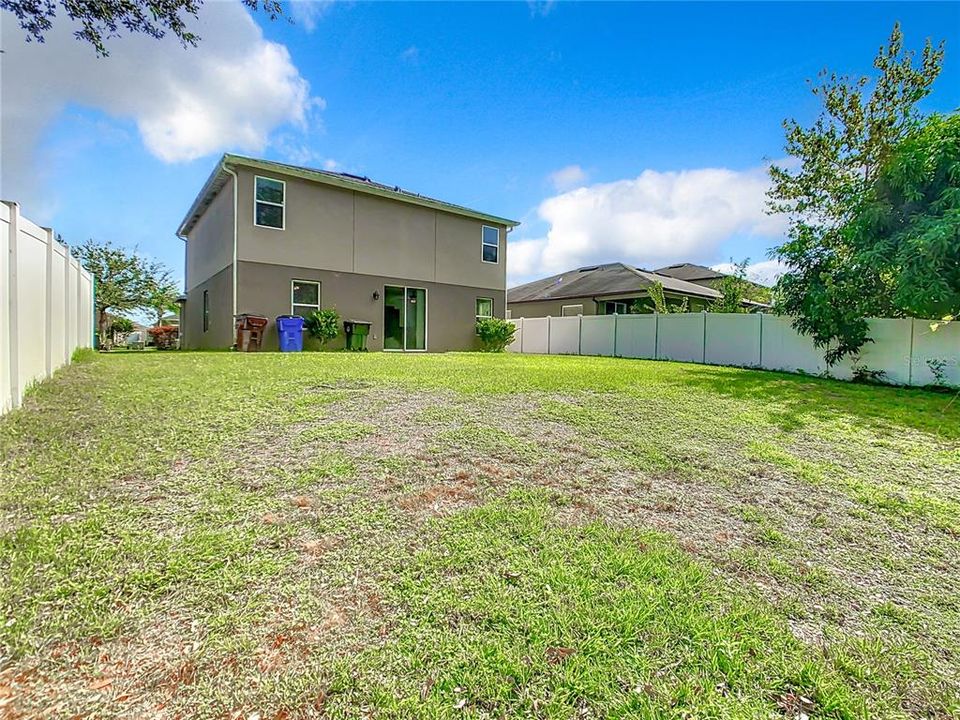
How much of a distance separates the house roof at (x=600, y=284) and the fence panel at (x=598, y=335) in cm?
483

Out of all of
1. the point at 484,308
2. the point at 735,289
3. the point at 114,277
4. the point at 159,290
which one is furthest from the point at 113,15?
the point at 159,290

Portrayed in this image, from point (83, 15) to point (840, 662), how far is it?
8.76 m

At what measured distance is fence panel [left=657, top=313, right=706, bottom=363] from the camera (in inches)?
543

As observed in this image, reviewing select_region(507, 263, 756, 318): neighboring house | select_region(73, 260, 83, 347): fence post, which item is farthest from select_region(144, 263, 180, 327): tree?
select_region(507, 263, 756, 318): neighboring house

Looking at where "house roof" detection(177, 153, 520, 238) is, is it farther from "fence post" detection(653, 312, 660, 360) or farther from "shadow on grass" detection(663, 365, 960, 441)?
"shadow on grass" detection(663, 365, 960, 441)

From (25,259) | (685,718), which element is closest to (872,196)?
(685,718)

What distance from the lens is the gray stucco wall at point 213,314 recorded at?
12562mm

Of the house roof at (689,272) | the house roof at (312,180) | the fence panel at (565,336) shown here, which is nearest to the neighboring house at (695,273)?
the house roof at (689,272)

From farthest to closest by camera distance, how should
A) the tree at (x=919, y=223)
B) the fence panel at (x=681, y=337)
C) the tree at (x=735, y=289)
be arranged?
the tree at (x=735, y=289), the fence panel at (x=681, y=337), the tree at (x=919, y=223)

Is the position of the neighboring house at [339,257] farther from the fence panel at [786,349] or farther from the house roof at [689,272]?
the house roof at [689,272]

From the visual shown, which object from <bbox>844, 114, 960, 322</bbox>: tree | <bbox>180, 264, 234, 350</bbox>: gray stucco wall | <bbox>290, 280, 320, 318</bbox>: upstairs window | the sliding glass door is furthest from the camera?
the sliding glass door

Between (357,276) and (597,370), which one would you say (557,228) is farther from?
(597,370)

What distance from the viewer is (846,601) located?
229 centimetres

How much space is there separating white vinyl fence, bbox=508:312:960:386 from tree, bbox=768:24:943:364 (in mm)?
468
